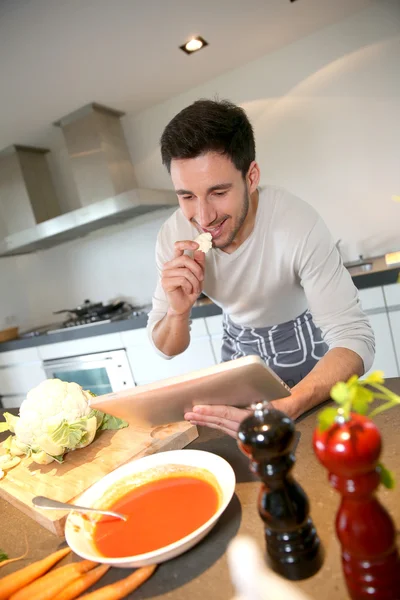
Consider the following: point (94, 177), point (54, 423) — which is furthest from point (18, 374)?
point (54, 423)

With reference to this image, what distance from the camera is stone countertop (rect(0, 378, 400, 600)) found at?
542mm

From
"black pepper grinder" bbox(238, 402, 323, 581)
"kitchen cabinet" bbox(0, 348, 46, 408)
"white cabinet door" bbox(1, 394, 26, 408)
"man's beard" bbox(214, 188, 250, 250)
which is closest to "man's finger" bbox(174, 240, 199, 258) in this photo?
"man's beard" bbox(214, 188, 250, 250)

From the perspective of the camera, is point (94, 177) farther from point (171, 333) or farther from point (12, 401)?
point (171, 333)

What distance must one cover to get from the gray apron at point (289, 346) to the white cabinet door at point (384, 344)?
2.94 feet

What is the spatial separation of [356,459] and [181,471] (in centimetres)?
48

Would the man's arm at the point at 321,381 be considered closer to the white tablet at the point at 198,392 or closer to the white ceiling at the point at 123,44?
the white tablet at the point at 198,392

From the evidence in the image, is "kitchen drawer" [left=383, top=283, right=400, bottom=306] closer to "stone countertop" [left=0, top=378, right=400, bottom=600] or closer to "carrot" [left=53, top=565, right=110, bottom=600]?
"stone countertop" [left=0, top=378, right=400, bottom=600]

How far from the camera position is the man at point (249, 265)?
125 cm

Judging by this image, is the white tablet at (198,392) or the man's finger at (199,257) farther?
the man's finger at (199,257)

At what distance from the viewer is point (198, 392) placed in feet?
2.58

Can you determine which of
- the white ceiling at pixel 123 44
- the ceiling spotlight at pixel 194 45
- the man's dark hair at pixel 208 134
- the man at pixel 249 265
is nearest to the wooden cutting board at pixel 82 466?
the man at pixel 249 265

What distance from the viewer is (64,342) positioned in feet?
10.8

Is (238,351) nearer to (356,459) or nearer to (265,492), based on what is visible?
(265,492)

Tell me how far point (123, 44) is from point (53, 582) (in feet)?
8.41
